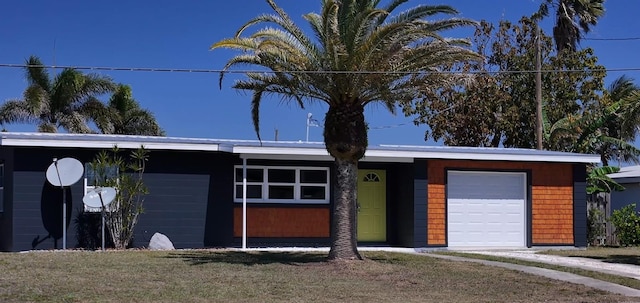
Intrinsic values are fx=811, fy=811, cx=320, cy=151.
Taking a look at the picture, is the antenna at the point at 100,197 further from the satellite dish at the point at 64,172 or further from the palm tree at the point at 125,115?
the palm tree at the point at 125,115

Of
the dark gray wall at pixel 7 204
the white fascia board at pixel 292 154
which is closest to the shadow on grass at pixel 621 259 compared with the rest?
the white fascia board at pixel 292 154

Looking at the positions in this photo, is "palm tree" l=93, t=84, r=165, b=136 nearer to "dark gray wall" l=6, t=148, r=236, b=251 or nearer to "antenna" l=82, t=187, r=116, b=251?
"dark gray wall" l=6, t=148, r=236, b=251

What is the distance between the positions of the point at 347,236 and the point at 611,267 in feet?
19.1

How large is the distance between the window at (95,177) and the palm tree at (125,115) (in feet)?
51.4

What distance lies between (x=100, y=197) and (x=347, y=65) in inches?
272

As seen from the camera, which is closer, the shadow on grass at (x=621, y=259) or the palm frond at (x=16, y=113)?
the shadow on grass at (x=621, y=259)

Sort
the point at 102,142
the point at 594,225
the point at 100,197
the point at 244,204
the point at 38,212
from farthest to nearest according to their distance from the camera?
the point at 594,225, the point at 244,204, the point at 102,142, the point at 38,212, the point at 100,197

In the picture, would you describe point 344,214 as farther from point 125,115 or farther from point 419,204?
point 125,115

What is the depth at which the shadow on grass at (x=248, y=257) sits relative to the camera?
16.2 metres

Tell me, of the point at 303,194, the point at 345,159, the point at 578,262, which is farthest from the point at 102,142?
the point at 578,262

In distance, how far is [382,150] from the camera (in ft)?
67.2

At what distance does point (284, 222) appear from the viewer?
21328mm

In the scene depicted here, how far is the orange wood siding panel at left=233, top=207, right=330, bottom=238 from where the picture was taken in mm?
21094

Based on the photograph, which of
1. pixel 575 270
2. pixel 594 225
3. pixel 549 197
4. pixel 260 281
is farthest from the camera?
pixel 594 225
